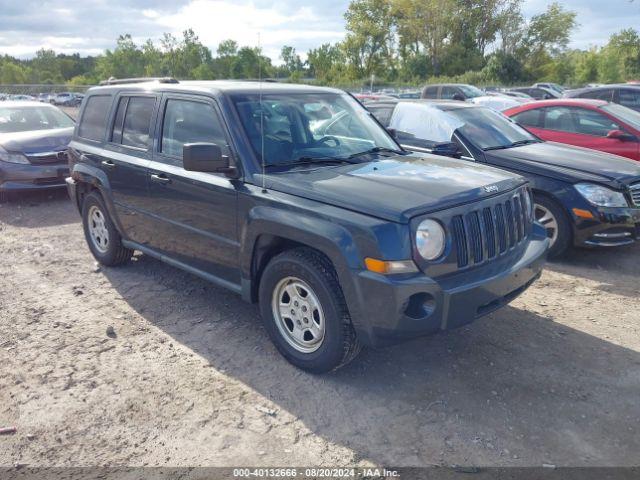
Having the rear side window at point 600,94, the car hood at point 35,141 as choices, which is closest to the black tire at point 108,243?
the car hood at point 35,141

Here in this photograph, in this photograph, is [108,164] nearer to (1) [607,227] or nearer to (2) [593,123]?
(1) [607,227]

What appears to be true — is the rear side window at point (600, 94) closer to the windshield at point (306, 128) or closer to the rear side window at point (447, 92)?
the windshield at point (306, 128)

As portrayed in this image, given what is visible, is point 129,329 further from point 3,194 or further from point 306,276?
point 3,194

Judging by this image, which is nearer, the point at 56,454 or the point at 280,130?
the point at 56,454

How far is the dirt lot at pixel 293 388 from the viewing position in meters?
3.12

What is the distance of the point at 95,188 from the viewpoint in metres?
5.90

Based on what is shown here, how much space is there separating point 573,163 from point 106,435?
5280 mm

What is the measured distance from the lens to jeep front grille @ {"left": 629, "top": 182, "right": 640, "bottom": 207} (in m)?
5.86

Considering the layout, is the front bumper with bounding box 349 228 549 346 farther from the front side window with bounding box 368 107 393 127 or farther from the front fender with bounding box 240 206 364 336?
the front side window with bounding box 368 107 393 127

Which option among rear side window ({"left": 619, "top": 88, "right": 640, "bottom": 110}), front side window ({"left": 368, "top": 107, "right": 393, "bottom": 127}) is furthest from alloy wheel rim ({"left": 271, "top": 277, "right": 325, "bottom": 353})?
rear side window ({"left": 619, "top": 88, "right": 640, "bottom": 110})

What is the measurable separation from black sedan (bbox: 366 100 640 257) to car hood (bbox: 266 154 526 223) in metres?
1.54

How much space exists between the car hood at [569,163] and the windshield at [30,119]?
25.9ft

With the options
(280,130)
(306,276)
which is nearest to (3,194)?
(280,130)

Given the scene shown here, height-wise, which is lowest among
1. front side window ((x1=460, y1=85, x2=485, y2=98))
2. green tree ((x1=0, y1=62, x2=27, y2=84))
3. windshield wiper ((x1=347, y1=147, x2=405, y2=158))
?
windshield wiper ((x1=347, y1=147, x2=405, y2=158))
